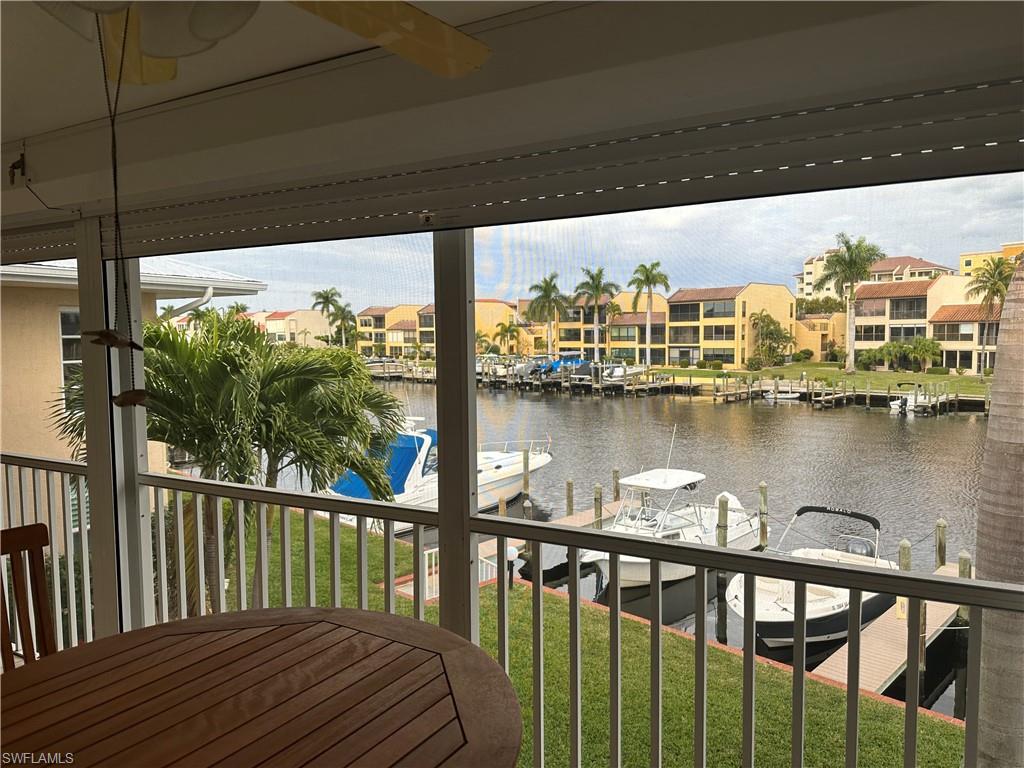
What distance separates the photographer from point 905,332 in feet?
6.76

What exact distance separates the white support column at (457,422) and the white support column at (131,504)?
185cm

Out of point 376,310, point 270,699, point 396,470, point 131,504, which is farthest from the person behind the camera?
point 396,470

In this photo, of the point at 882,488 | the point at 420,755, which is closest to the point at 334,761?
the point at 420,755

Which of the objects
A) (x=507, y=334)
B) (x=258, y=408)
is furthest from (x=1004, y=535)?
(x=258, y=408)

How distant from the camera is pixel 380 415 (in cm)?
421

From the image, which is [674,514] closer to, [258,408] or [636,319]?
[636,319]

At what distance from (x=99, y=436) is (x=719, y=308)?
3047mm

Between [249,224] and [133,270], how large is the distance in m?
1.00

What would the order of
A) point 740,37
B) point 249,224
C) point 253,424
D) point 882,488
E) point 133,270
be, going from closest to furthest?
point 740,37, point 882,488, point 249,224, point 133,270, point 253,424

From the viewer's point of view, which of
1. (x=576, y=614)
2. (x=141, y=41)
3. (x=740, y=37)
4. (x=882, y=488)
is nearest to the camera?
(x=141, y=41)

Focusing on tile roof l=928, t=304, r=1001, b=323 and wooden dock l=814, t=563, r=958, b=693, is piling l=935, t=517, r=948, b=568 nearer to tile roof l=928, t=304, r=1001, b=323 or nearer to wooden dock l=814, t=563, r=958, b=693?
wooden dock l=814, t=563, r=958, b=693

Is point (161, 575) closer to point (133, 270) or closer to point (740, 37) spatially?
point (133, 270)

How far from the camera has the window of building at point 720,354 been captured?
7.72 feet

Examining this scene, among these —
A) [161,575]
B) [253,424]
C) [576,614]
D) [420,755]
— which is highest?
[253,424]
